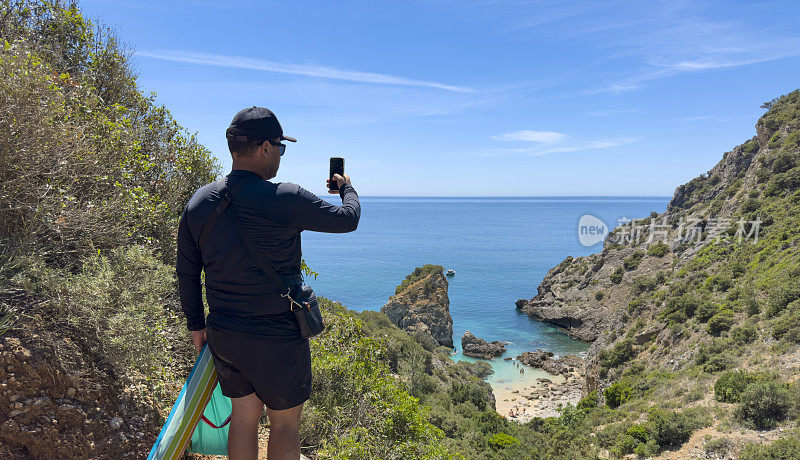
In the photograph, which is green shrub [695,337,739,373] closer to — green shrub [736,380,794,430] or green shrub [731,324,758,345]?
green shrub [731,324,758,345]

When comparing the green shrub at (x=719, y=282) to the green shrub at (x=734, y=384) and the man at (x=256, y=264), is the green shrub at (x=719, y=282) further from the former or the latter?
the man at (x=256, y=264)

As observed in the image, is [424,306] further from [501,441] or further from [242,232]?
[242,232]

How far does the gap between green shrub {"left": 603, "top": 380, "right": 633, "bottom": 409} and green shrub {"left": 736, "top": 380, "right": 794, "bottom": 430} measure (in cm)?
1005

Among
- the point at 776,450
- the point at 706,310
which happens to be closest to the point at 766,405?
the point at 776,450

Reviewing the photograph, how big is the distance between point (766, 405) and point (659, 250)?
129 ft

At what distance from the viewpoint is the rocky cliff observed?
4809 centimetres

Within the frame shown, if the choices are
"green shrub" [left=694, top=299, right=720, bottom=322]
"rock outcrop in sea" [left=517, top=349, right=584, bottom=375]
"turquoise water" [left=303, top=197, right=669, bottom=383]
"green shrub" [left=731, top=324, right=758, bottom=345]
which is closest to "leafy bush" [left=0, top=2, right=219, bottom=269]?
"turquoise water" [left=303, top=197, right=669, bottom=383]

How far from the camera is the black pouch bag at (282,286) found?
2.13m

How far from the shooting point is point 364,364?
6965 millimetres

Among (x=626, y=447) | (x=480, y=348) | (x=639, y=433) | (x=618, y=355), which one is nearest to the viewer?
(x=626, y=447)

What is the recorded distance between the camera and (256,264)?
2152 mm

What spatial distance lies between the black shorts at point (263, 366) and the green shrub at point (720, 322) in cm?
3028

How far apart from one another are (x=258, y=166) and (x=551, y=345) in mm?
55267

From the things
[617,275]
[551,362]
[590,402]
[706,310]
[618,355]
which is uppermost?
[706,310]
